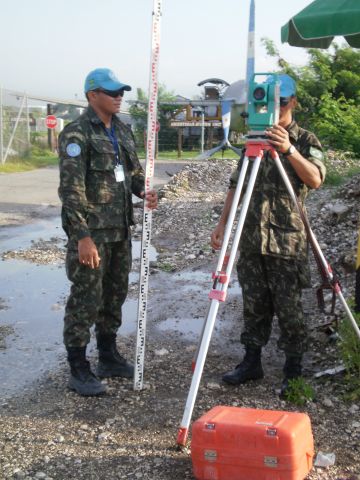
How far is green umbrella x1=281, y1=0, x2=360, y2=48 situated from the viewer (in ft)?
14.0

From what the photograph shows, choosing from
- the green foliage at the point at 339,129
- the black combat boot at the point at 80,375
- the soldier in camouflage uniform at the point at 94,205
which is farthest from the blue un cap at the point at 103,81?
the green foliage at the point at 339,129

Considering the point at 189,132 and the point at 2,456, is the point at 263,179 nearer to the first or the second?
the point at 2,456

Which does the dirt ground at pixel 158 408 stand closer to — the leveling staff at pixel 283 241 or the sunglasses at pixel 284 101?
the leveling staff at pixel 283 241

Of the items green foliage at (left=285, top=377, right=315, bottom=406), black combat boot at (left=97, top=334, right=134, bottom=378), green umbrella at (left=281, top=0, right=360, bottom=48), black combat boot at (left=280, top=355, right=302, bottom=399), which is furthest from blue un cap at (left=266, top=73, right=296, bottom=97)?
black combat boot at (left=97, top=334, right=134, bottom=378)

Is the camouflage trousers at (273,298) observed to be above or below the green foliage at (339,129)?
below

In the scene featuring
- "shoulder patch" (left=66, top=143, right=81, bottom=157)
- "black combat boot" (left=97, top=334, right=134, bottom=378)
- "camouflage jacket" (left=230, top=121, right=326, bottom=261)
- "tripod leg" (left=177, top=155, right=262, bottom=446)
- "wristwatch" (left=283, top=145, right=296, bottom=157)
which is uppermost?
"wristwatch" (left=283, top=145, right=296, bottom=157)

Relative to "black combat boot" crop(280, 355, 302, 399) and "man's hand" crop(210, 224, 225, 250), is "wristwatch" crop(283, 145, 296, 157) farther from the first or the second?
"black combat boot" crop(280, 355, 302, 399)

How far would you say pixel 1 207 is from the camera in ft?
45.2

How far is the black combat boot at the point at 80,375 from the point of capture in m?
4.20

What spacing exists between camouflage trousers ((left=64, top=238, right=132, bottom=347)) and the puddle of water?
2.20ft

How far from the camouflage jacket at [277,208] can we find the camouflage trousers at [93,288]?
0.99 metres

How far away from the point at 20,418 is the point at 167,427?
3.14 ft

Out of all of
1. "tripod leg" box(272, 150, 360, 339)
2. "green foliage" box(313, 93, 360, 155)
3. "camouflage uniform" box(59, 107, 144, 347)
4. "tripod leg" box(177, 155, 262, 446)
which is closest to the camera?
"tripod leg" box(177, 155, 262, 446)

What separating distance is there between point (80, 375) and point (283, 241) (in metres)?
1.67
